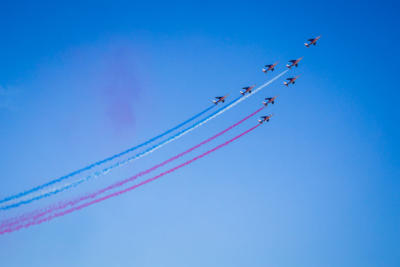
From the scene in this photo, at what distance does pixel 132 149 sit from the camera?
1877 inches

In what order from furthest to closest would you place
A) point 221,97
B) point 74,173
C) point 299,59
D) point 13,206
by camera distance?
1. point 299,59
2. point 221,97
3. point 74,173
4. point 13,206

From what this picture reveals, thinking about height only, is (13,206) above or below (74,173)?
below

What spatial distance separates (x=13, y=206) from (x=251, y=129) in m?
34.7

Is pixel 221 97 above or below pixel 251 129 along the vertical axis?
above

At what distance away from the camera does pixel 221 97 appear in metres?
53.5

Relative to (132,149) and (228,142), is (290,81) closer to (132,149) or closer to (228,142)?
(228,142)

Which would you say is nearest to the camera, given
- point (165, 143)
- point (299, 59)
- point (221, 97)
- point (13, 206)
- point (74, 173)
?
point (13, 206)

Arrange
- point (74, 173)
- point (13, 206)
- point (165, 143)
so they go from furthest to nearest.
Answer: point (165, 143) < point (74, 173) < point (13, 206)

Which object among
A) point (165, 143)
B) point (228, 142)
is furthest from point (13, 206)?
point (228, 142)

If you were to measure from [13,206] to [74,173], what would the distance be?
314 inches

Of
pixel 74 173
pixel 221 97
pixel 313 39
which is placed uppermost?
pixel 313 39

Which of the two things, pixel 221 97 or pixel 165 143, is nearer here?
pixel 165 143

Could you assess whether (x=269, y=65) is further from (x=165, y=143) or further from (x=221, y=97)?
(x=165, y=143)

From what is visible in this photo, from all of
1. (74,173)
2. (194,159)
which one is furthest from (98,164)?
(194,159)
